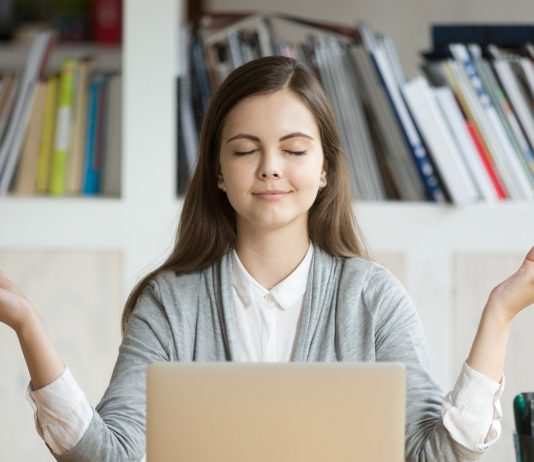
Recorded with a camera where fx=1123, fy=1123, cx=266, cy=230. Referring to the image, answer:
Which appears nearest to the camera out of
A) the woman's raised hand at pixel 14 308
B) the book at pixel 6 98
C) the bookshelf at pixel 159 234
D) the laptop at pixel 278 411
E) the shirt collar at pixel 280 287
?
the laptop at pixel 278 411

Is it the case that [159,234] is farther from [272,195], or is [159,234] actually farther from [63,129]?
[272,195]

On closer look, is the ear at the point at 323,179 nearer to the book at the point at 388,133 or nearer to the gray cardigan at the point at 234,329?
the gray cardigan at the point at 234,329

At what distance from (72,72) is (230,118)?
0.98 metres

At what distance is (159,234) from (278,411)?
1.37m

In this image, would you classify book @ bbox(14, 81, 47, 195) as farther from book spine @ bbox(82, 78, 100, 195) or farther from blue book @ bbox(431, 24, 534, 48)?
blue book @ bbox(431, 24, 534, 48)

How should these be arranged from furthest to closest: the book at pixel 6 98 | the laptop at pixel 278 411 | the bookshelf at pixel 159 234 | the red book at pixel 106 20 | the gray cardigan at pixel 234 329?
the red book at pixel 106 20, the book at pixel 6 98, the bookshelf at pixel 159 234, the gray cardigan at pixel 234 329, the laptop at pixel 278 411

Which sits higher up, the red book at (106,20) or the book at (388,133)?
the red book at (106,20)

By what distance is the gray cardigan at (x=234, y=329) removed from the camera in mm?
1694

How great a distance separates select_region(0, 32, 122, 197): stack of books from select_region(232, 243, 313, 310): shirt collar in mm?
896

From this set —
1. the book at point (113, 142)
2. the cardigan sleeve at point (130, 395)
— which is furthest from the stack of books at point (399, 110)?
the cardigan sleeve at point (130, 395)

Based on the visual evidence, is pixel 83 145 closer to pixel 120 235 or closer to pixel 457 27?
pixel 120 235

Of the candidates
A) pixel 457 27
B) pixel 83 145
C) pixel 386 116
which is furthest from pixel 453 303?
pixel 83 145

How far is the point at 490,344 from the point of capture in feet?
4.99

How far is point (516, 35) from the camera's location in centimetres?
269
